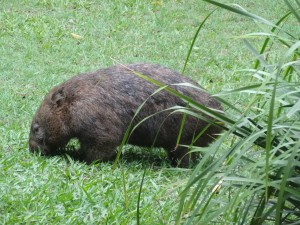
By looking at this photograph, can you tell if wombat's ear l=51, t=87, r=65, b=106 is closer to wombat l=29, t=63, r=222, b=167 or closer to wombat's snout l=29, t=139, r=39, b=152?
wombat l=29, t=63, r=222, b=167

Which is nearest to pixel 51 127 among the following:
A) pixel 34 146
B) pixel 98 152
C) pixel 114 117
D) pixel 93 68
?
pixel 34 146

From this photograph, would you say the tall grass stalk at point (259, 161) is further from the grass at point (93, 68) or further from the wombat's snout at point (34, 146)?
the wombat's snout at point (34, 146)

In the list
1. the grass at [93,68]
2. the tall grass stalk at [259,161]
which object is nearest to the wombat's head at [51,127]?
the grass at [93,68]

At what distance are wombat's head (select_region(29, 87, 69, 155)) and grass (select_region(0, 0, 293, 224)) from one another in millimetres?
182

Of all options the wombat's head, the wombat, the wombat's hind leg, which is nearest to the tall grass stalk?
the wombat

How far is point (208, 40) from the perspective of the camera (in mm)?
11984

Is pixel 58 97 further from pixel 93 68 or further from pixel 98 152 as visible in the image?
pixel 93 68

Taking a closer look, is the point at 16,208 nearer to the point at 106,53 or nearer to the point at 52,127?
the point at 52,127

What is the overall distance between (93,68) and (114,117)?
136 inches

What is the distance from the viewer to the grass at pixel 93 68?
5.55 m

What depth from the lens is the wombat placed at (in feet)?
23.3

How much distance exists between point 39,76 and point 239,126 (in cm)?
665

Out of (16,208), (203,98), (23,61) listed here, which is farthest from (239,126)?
(23,61)

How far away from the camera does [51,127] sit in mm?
7359
